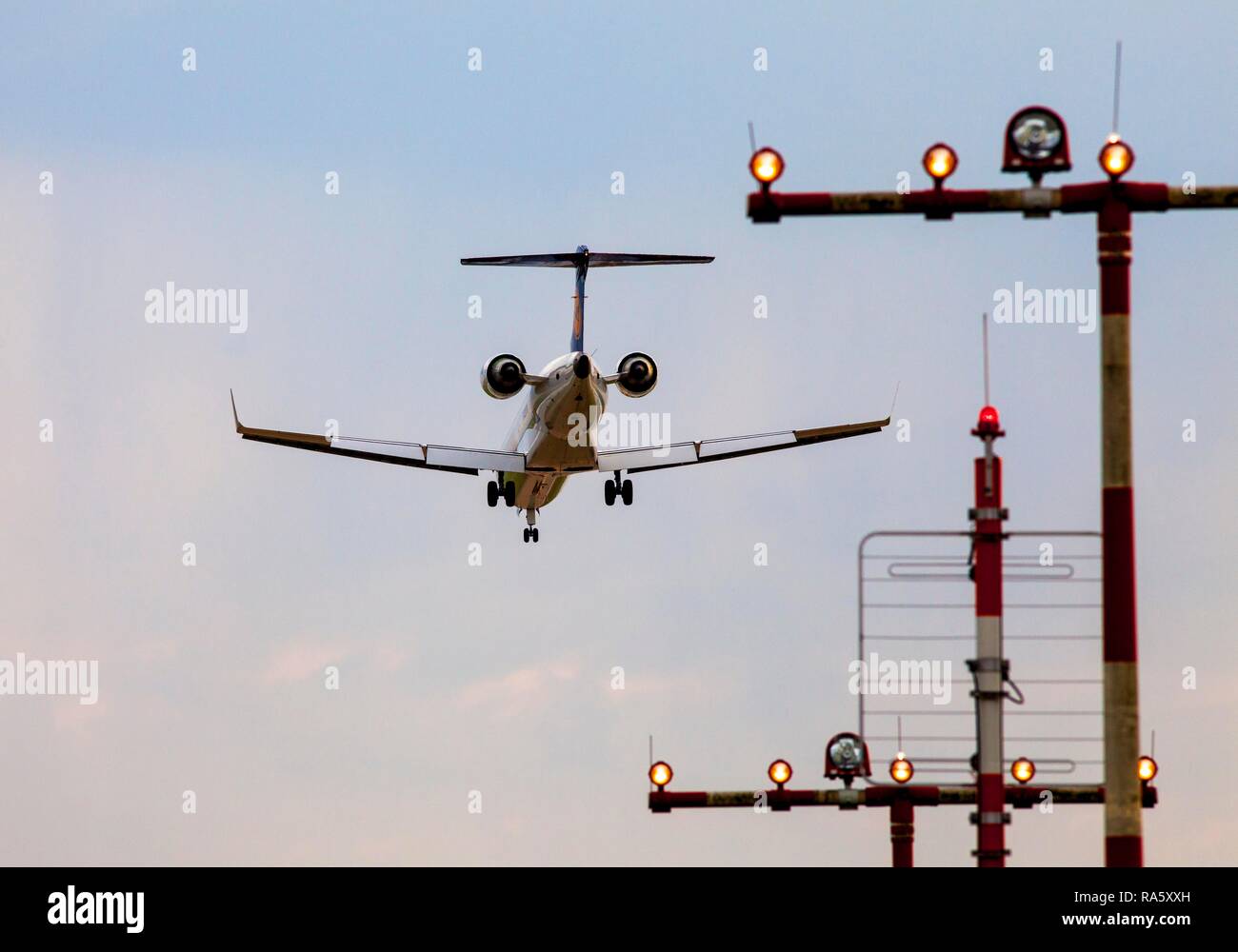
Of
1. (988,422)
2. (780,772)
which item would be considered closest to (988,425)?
(988,422)

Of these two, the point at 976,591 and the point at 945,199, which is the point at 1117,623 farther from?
the point at 976,591

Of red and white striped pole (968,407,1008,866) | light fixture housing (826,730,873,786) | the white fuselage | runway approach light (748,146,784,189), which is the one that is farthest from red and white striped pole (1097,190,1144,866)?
the white fuselage

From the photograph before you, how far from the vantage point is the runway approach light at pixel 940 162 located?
2577 cm

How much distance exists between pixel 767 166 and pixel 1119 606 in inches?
263

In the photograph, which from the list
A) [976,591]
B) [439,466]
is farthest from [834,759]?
[439,466]

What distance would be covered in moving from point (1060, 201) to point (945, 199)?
138 cm

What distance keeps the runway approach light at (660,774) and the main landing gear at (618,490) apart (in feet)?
67.9

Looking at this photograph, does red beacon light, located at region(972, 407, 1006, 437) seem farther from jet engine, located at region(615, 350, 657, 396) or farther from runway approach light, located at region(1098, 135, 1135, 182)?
jet engine, located at region(615, 350, 657, 396)

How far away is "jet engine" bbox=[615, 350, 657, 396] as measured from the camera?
6806 cm

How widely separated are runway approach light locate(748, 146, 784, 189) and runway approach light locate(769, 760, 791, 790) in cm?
2603

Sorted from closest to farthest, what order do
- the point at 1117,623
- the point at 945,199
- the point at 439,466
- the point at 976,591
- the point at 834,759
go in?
1. the point at 1117,623
2. the point at 945,199
3. the point at 976,591
4. the point at 834,759
5. the point at 439,466

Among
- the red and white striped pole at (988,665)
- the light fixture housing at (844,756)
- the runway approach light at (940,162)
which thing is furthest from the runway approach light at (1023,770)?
the runway approach light at (940,162)

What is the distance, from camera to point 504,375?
2653 inches
